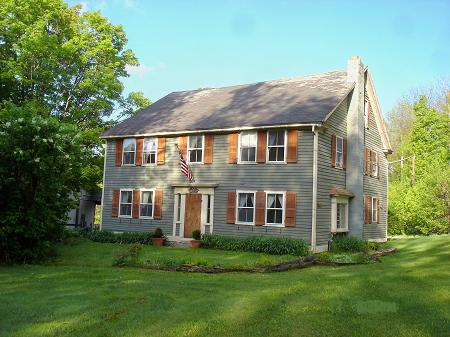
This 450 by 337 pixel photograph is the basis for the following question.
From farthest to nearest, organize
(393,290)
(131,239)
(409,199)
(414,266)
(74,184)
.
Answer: (409,199), (74,184), (131,239), (414,266), (393,290)

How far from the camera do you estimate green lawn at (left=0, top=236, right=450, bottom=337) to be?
6.83 metres

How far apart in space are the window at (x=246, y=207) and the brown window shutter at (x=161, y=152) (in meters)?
4.92

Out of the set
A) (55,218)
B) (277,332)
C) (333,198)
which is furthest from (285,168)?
(277,332)

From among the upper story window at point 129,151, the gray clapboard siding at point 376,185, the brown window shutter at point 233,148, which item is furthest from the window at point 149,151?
the gray clapboard siding at point 376,185

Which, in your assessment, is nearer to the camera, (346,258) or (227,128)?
(346,258)

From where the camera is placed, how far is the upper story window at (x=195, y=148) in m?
22.2

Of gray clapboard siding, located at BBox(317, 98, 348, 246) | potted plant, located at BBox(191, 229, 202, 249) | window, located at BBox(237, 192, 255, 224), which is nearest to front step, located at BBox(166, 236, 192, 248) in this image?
potted plant, located at BBox(191, 229, 202, 249)

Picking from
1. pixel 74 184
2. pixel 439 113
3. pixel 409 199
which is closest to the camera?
pixel 74 184

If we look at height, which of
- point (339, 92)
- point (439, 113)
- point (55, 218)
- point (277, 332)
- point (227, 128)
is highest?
point (439, 113)

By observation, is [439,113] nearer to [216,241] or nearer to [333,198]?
[333,198]

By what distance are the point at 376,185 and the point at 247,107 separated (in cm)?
892

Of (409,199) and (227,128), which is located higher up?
(227,128)

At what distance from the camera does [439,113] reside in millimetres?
42594

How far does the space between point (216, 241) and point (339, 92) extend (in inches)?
353
